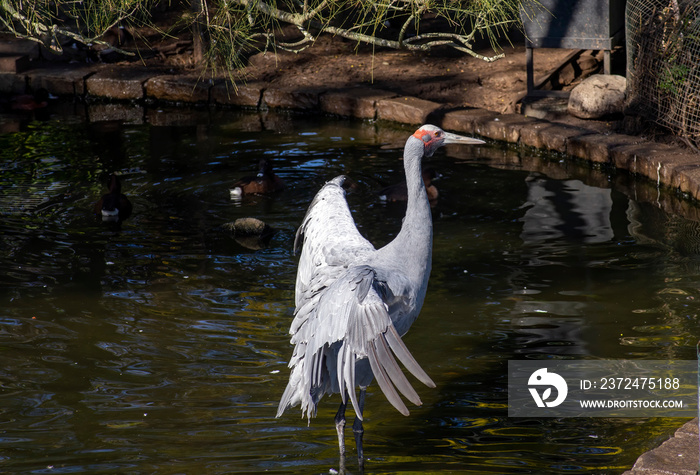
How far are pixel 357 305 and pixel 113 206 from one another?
14.4 ft

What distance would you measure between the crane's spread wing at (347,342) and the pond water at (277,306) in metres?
0.50

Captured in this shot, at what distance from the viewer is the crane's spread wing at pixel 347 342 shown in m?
3.22

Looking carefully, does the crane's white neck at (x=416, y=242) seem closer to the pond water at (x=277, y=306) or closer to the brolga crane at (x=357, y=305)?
the brolga crane at (x=357, y=305)

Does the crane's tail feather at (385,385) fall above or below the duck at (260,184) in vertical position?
below

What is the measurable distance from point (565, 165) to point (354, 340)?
19.6 ft

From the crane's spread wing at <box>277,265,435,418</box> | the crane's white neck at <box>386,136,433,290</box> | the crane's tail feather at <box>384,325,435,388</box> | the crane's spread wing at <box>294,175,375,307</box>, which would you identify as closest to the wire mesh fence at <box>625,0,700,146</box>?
the crane's spread wing at <box>294,175,375,307</box>

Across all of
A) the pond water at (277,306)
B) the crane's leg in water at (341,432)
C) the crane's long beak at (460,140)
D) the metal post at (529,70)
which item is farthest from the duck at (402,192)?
the crane's leg in water at (341,432)

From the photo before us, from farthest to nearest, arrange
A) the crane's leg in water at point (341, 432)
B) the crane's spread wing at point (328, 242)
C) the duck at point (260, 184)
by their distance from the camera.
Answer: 1. the duck at point (260, 184)
2. the crane's spread wing at point (328, 242)
3. the crane's leg in water at point (341, 432)

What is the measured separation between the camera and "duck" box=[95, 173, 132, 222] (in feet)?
23.8

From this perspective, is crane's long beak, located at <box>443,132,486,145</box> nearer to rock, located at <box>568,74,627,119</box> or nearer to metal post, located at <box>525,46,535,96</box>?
rock, located at <box>568,74,627,119</box>

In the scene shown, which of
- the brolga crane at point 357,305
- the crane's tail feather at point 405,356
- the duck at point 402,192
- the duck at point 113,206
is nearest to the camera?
the crane's tail feather at point 405,356

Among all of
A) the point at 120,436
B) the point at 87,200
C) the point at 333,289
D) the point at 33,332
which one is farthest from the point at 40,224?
the point at 333,289

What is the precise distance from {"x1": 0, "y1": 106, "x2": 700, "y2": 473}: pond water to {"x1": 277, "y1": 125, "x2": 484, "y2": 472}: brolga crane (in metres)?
0.50

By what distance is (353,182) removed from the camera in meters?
8.13
